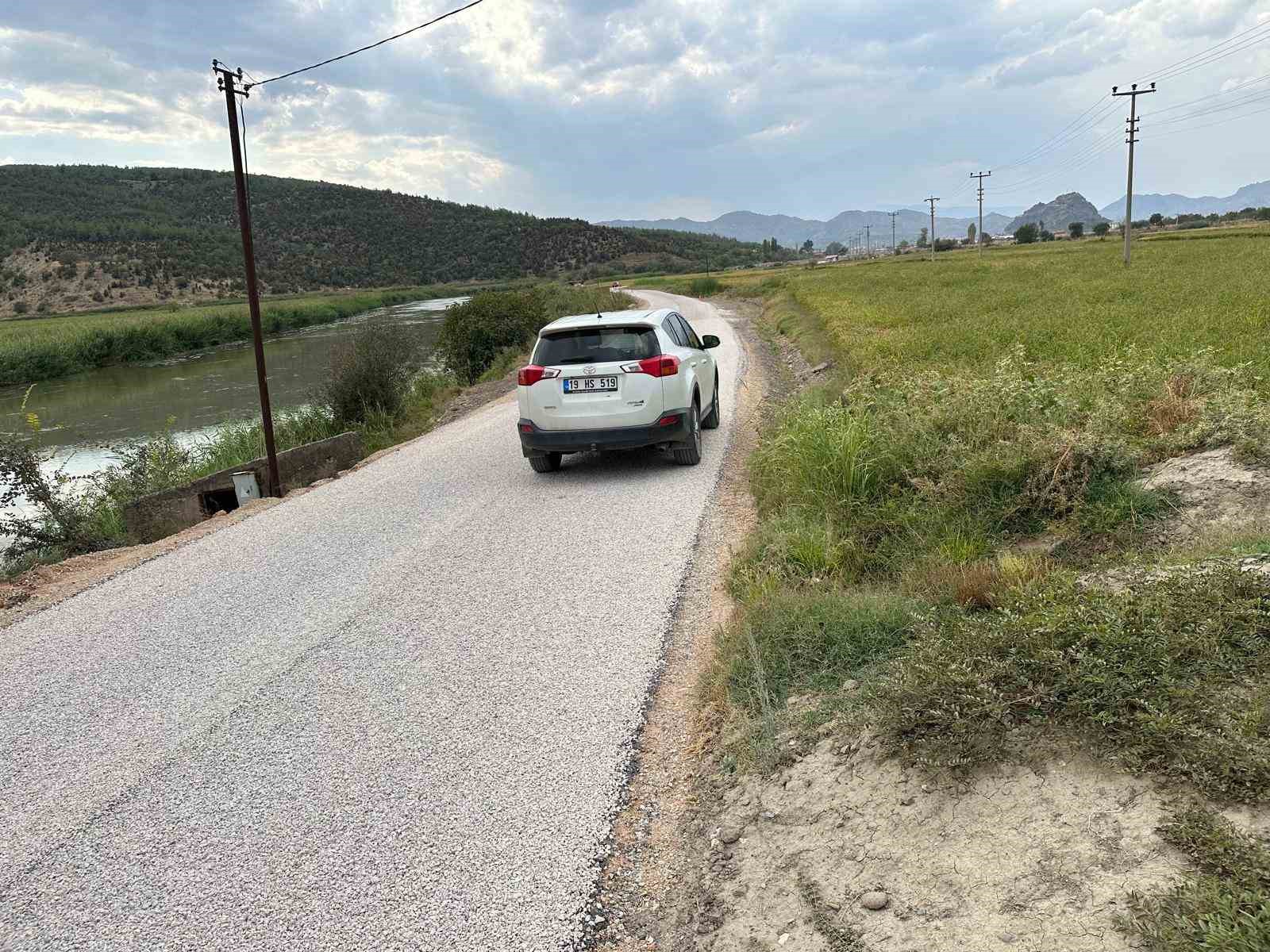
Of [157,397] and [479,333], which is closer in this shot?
[479,333]

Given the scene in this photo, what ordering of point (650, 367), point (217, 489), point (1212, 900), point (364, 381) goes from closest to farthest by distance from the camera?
point (1212, 900) < point (650, 367) < point (217, 489) < point (364, 381)

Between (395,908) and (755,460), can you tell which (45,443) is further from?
(395,908)

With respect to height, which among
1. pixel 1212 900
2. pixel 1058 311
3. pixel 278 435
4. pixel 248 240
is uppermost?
pixel 248 240

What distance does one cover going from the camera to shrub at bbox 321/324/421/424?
19406 mm

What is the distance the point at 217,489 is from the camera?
11.6 m

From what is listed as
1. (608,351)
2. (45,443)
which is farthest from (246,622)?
(45,443)

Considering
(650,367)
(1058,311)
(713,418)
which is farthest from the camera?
(1058,311)

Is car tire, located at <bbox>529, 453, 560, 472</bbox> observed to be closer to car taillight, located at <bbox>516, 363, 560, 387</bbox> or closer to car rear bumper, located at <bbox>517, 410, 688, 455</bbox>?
car rear bumper, located at <bbox>517, 410, 688, 455</bbox>

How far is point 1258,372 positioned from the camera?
29.5 ft

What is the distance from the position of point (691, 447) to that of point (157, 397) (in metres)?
26.5

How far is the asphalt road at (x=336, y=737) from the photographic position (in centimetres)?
311

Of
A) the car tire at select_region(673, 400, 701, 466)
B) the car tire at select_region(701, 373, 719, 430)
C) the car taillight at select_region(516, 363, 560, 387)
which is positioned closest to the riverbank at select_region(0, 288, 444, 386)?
the car tire at select_region(701, 373, 719, 430)

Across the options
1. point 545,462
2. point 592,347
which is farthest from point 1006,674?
point 545,462

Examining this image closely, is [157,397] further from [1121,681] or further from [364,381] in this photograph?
[1121,681]
